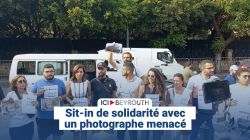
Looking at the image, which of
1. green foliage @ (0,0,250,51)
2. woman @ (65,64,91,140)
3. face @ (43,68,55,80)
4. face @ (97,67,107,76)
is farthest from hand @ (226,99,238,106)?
face @ (43,68,55,80)

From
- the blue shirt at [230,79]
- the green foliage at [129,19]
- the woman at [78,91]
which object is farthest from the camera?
the blue shirt at [230,79]

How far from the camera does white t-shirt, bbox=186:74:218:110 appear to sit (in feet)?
12.6

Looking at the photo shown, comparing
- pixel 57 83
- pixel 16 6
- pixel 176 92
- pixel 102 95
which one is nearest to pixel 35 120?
pixel 57 83

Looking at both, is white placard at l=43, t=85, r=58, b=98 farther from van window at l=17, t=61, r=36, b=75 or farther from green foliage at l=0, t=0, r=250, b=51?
green foliage at l=0, t=0, r=250, b=51

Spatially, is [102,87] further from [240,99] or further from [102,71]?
[240,99]

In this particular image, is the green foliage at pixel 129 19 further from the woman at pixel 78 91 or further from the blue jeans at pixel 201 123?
the blue jeans at pixel 201 123

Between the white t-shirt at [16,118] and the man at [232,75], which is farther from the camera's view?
the man at [232,75]

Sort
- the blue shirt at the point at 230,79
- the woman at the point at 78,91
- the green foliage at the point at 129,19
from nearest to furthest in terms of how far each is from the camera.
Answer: the green foliage at the point at 129,19, the woman at the point at 78,91, the blue shirt at the point at 230,79

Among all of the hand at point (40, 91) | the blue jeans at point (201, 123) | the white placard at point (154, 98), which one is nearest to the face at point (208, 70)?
the blue jeans at point (201, 123)

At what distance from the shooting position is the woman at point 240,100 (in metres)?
3.87

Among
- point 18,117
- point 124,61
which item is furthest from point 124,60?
point 18,117

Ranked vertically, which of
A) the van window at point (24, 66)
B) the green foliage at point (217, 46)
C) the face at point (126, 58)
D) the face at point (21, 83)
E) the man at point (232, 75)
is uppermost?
the green foliage at point (217, 46)

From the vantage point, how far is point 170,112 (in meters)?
3.82

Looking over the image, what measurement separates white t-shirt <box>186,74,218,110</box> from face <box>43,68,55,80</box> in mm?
1206
